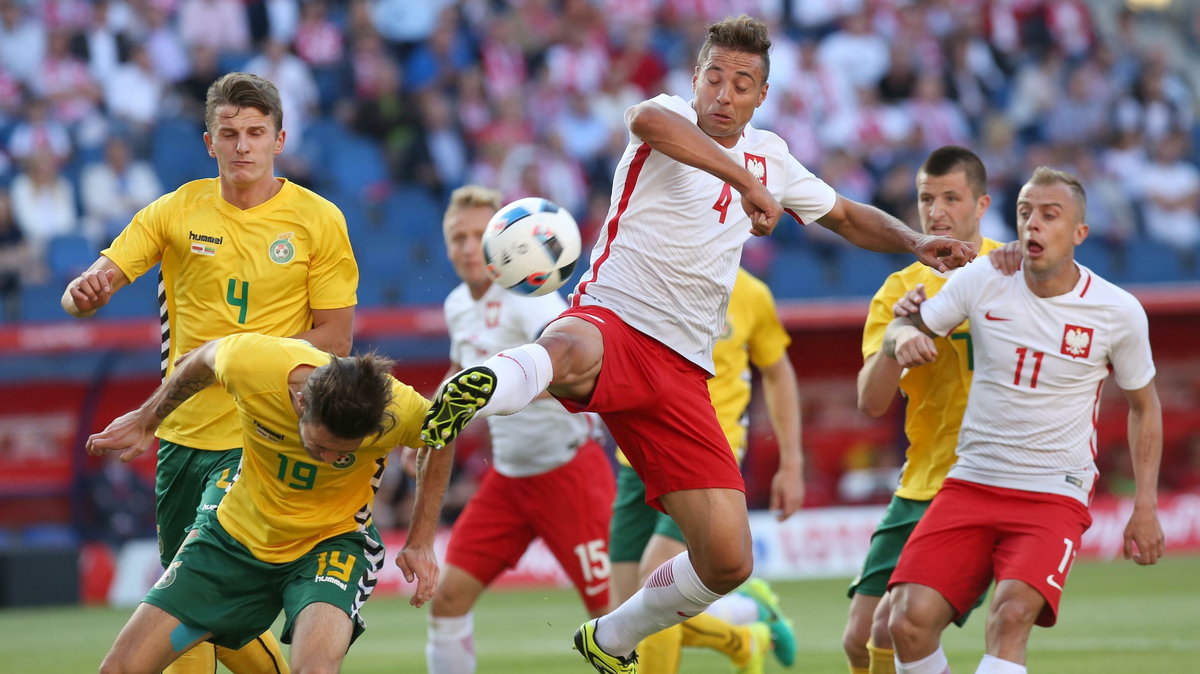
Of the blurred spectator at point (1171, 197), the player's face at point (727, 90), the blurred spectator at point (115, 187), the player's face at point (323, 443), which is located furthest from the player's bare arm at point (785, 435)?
the blurred spectator at point (1171, 197)

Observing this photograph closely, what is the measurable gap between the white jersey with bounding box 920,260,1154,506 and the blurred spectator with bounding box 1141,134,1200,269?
1388 cm

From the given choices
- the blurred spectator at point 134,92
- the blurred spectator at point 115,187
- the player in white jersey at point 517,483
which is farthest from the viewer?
the blurred spectator at point 134,92

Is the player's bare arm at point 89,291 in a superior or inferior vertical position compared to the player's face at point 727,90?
inferior

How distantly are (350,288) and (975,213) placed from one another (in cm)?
290

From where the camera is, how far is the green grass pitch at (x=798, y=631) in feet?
31.7

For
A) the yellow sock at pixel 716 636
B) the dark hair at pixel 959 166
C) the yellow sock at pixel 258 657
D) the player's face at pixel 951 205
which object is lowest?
the yellow sock at pixel 716 636

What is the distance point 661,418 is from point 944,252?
1.34m

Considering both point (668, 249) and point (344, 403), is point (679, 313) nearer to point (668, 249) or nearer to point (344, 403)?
point (668, 249)

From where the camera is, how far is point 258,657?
6406 mm

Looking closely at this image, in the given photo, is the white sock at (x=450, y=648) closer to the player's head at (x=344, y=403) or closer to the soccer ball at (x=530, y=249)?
the soccer ball at (x=530, y=249)

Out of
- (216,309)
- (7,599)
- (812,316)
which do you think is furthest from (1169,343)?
(216,309)

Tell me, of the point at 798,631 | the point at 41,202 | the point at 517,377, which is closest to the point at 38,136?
the point at 41,202

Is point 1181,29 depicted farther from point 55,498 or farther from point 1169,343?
point 55,498

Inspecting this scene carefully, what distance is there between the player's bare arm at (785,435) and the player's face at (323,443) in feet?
9.44
